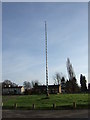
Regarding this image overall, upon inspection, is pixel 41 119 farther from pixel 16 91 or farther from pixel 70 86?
pixel 16 91

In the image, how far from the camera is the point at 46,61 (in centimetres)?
4603

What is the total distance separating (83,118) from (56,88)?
101196 millimetres

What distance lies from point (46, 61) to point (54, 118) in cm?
2833

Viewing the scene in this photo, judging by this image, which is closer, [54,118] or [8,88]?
[54,118]

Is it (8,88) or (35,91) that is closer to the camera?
(35,91)

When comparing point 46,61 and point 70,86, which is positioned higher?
point 46,61

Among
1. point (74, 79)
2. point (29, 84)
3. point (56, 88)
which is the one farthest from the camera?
point (29, 84)

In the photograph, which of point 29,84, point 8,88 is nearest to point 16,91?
point 8,88

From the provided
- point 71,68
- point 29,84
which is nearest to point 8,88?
point 29,84

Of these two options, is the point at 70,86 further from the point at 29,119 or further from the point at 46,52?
the point at 29,119

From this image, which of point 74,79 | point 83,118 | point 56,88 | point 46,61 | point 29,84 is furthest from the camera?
point 29,84

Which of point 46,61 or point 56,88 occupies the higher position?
point 46,61

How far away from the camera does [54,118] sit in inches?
709

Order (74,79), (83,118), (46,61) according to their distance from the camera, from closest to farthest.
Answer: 1. (83,118)
2. (46,61)
3. (74,79)
